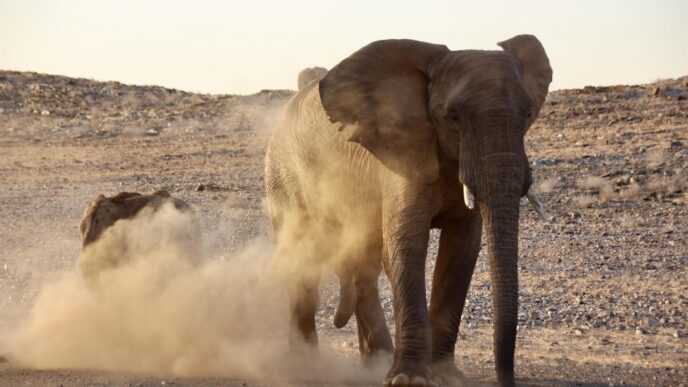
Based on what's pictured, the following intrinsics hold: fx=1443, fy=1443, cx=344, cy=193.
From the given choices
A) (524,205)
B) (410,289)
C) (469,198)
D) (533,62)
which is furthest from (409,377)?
(524,205)

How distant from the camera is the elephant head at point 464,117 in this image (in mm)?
7305

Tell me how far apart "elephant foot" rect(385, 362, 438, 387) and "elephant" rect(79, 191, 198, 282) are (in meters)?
3.56

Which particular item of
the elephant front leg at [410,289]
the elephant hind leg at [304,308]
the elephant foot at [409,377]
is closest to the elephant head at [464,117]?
the elephant front leg at [410,289]

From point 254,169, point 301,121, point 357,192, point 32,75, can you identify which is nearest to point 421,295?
point 357,192

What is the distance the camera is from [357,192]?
340 inches

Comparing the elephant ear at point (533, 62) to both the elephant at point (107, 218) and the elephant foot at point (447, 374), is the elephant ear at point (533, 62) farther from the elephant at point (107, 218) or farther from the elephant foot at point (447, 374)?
the elephant at point (107, 218)

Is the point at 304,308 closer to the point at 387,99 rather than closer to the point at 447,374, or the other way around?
the point at 447,374

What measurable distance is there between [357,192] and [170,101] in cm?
2263

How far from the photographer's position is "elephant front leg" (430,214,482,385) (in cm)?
832

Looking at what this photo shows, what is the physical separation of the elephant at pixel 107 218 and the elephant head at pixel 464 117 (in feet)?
10.5

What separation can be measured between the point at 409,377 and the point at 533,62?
199 cm

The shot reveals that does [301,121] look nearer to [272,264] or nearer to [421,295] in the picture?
[272,264]

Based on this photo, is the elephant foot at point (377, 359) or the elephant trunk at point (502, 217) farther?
the elephant foot at point (377, 359)

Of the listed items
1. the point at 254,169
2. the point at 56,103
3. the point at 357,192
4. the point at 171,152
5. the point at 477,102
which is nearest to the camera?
the point at 477,102
